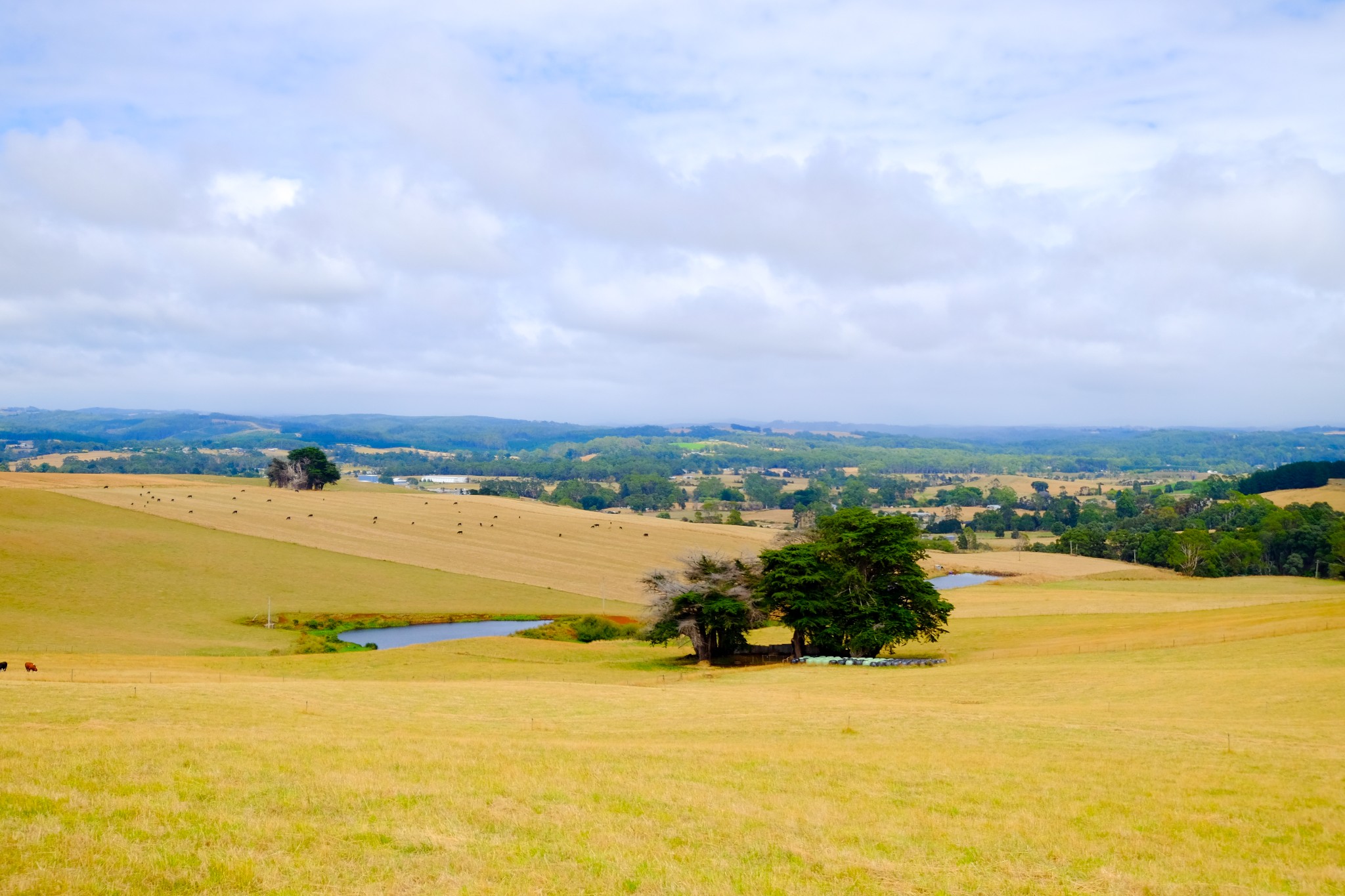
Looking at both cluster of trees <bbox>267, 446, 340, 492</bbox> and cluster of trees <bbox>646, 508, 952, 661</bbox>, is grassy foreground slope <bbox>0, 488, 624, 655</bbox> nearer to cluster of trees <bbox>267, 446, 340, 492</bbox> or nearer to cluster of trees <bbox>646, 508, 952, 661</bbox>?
cluster of trees <bbox>646, 508, 952, 661</bbox>

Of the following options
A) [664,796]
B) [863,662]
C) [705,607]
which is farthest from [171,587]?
[664,796]

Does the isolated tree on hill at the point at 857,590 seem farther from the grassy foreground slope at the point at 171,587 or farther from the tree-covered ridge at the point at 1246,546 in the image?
the tree-covered ridge at the point at 1246,546

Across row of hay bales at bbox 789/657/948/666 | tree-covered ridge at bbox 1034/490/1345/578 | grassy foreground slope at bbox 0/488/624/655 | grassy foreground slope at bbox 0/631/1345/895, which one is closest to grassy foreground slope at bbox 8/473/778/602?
grassy foreground slope at bbox 0/488/624/655

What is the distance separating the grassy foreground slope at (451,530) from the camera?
109 m

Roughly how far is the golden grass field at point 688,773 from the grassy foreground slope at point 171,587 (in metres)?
9.61

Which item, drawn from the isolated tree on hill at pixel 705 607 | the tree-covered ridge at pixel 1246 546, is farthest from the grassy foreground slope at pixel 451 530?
the tree-covered ridge at pixel 1246 546

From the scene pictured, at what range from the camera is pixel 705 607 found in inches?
2299

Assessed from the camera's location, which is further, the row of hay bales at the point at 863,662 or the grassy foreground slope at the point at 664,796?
the row of hay bales at the point at 863,662

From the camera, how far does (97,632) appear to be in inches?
2470

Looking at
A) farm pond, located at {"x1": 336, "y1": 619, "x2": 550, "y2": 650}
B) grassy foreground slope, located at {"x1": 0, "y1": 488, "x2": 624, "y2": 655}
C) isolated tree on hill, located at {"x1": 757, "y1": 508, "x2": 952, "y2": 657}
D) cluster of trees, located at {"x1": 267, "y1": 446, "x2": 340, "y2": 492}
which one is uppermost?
cluster of trees, located at {"x1": 267, "y1": 446, "x2": 340, "y2": 492}

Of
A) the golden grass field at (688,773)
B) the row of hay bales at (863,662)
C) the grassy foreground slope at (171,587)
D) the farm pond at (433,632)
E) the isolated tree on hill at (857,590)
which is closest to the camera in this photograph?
the golden grass field at (688,773)

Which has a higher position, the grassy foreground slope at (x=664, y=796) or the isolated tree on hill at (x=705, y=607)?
the grassy foreground slope at (x=664, y=796)

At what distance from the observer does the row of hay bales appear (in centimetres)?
5328

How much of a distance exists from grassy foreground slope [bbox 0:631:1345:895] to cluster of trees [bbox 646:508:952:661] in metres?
22.6
